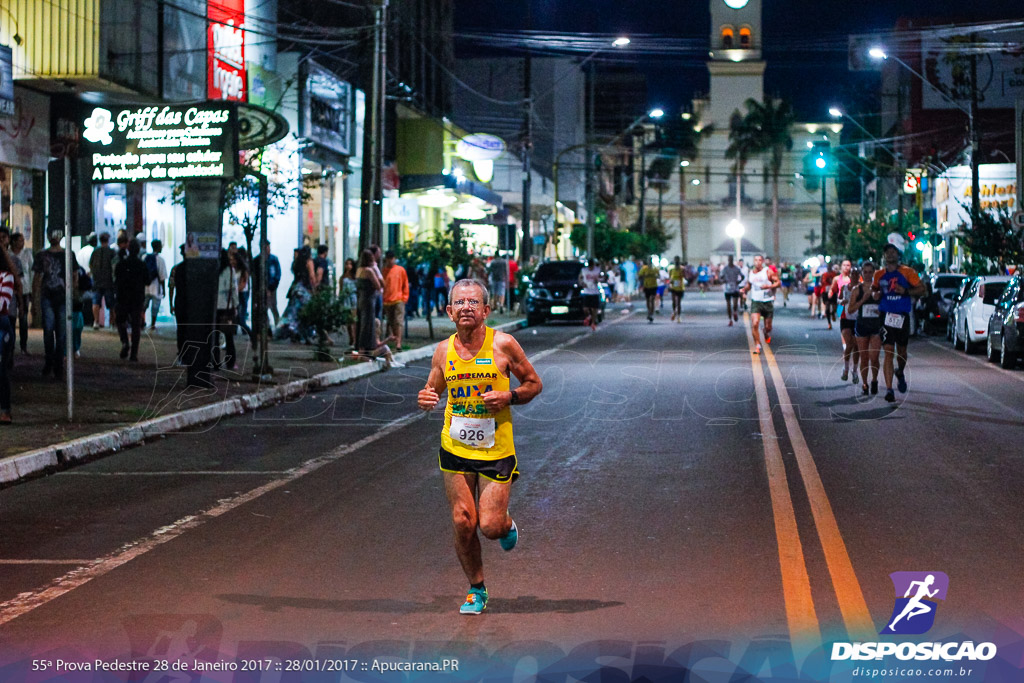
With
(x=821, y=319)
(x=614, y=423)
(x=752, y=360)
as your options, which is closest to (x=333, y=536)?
(x=614, y=423)

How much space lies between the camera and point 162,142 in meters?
17.3

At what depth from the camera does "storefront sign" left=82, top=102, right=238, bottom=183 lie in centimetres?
1698

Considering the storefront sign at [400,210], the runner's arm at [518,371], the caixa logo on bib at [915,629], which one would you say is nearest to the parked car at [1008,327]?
the caixa logo on bib at [915,629]

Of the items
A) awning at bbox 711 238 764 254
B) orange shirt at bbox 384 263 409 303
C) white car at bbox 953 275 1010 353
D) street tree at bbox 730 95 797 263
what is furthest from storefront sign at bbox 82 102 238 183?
street tree at bbox 730 95 797 263

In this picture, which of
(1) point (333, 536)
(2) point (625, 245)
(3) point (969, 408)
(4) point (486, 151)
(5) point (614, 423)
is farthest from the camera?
(2) point (625, 245)

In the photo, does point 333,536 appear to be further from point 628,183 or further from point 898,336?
point 628,183

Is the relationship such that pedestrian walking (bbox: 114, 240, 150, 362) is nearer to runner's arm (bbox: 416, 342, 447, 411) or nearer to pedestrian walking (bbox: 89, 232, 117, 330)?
pedestrian walking (bbox: 89, 232, 117, 330)

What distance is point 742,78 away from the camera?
117812mm

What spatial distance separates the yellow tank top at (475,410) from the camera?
657 cm

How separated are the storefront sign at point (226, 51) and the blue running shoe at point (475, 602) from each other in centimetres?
2282

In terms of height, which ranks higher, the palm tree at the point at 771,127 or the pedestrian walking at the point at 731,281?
the palm tree at the point at 771,127

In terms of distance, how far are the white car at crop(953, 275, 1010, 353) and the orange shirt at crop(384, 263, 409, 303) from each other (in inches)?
429

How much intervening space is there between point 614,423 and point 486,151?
3664 cm

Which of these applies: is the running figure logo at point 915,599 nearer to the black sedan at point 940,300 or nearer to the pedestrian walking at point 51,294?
the pedestrian walking at point 51,294
